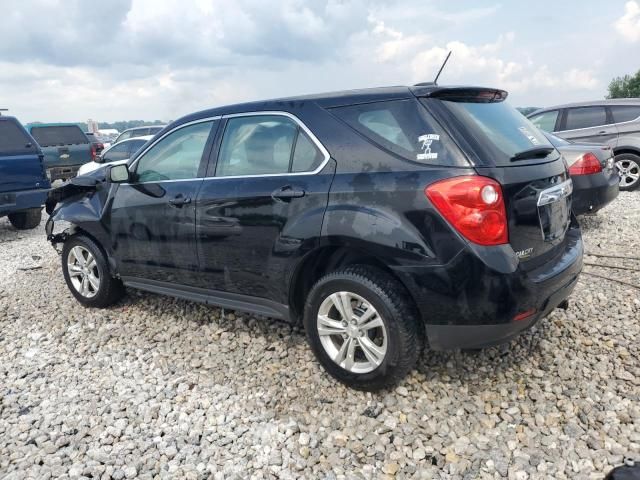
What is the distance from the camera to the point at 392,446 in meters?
2.65

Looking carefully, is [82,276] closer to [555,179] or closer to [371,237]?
[371,237]

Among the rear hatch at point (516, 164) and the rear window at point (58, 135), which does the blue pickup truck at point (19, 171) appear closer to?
the rear window at point (58, 135)

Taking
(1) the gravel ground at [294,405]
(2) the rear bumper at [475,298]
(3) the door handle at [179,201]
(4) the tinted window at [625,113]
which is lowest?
(1) the gravel ground at [294,405]

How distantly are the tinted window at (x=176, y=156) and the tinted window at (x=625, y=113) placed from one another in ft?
27.8

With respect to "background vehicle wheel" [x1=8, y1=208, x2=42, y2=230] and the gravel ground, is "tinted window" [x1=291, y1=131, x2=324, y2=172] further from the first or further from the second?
"background vehicle wheel" [x1=8, y1=208, x2=42, y2=230]

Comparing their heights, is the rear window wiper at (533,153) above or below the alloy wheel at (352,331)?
above

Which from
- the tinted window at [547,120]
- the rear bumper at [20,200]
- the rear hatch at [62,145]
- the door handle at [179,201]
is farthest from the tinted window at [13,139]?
the tinted window at [547,120]

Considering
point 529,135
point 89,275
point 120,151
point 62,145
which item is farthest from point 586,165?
point 62,145

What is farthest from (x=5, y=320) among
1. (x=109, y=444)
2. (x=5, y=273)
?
(x=109, y=444)

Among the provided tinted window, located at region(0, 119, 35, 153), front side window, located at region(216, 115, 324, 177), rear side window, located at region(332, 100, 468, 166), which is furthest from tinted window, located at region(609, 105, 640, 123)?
tinted window, located at region(0, 119, 35, 153)

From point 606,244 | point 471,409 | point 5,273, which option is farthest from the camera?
point 5,273

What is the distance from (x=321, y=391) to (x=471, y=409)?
0.89 metres

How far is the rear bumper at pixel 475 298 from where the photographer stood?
2.57m

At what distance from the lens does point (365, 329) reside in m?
2.94
